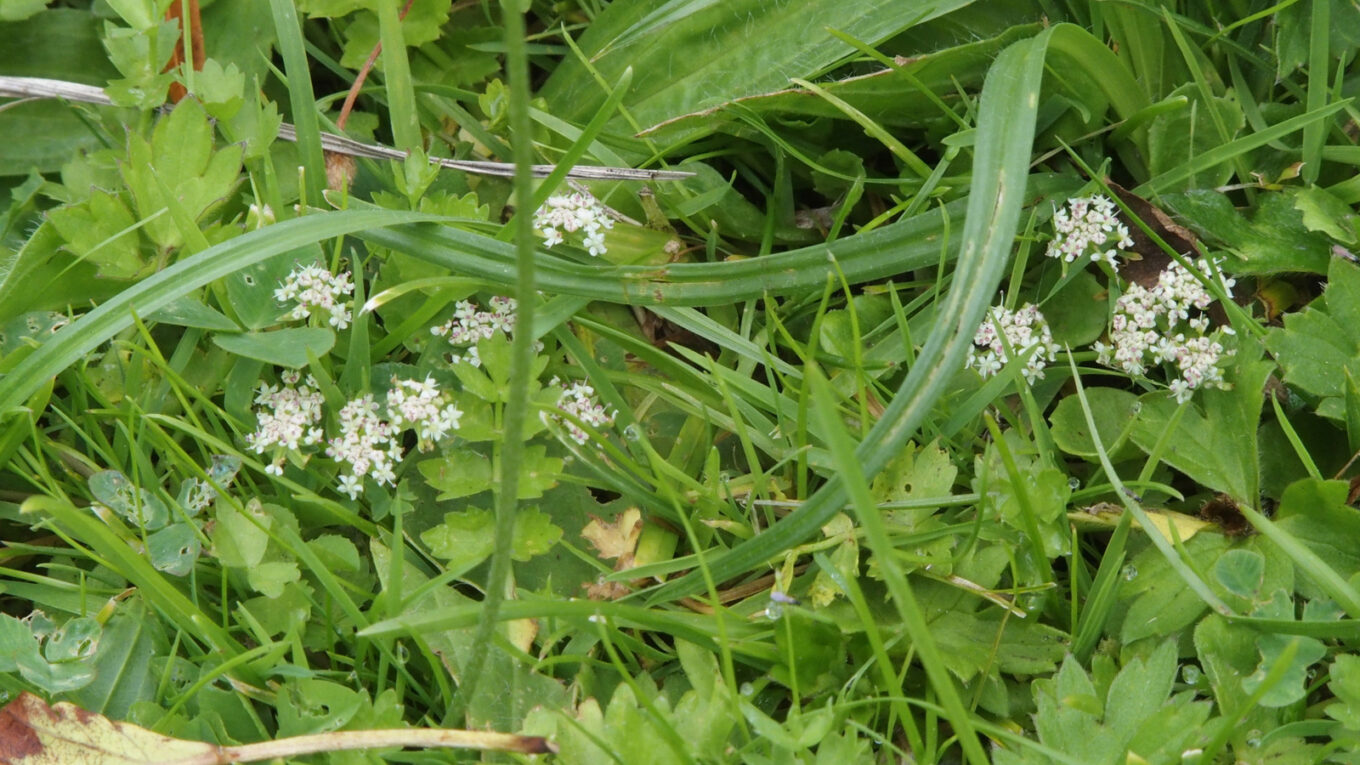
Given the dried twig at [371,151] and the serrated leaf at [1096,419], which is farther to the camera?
the dried twig at [371,151]

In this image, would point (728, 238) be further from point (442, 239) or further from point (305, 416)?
point (305, 416)

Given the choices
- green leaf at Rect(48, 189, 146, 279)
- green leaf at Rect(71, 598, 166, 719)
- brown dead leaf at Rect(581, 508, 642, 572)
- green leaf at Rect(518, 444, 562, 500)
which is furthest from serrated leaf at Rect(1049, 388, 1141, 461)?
green leaf at Rect(48, 189, 146, 279)

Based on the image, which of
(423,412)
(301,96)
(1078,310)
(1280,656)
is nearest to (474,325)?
(423,412)

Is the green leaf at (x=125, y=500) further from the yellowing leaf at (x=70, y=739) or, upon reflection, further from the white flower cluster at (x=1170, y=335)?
the white flower cluster at (x=1170, y=335)

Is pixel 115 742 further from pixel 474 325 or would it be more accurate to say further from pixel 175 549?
pixel 474 325

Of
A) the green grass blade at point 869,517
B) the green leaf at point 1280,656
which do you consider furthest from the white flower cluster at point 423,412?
the green leaf at point 1280,656

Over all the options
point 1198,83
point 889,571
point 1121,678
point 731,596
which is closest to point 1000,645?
point 1121,678
